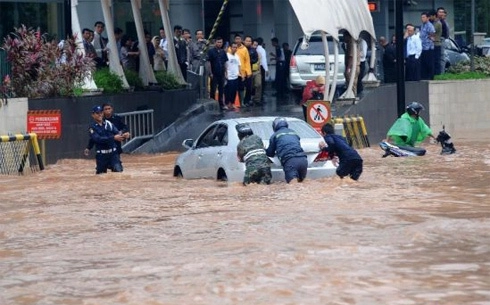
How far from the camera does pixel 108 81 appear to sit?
28.6 metres

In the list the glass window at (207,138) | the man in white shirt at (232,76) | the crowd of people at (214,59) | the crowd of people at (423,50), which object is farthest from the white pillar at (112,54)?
the glass window at (207,138)

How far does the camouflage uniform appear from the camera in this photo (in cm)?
1931

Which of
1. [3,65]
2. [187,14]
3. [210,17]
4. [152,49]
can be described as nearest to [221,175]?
[3,65]

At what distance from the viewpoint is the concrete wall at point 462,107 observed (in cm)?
3397

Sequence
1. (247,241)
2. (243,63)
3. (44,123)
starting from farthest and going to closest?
(243,63)
(44,123)
(247,241)

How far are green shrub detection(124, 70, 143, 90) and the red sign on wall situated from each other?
551cm

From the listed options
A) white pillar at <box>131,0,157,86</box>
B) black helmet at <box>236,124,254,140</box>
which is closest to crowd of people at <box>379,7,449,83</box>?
white pillar at <box>131,0,157,86</box>

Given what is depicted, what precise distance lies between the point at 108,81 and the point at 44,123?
3902mm

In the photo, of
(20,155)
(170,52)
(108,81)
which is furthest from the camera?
(170,52)

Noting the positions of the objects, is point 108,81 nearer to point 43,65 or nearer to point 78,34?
point 78,34

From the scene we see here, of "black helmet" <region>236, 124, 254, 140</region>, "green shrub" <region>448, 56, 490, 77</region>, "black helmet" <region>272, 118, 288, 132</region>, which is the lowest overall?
"black helmet" <region>236, 124, 254, 140</region>

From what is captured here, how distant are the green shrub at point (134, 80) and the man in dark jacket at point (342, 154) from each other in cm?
1124

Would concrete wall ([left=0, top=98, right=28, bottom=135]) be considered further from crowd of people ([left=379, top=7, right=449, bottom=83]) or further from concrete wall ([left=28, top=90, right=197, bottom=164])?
crowd of people ([left=379, top=7, right=449, bottom=83])

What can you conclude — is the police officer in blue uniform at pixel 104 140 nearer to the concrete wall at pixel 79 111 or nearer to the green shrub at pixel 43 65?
the concrete wall at pixel 79 111
